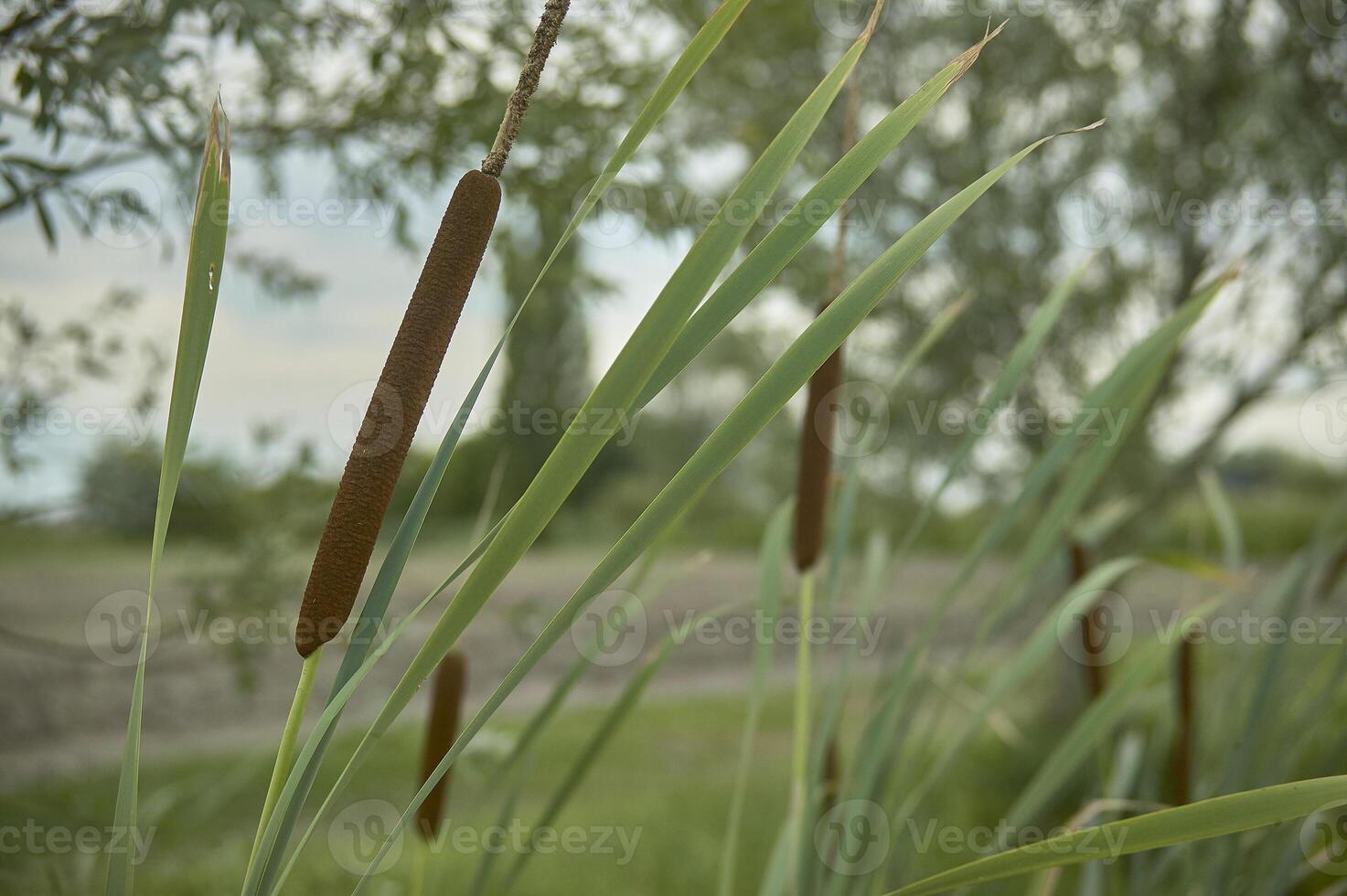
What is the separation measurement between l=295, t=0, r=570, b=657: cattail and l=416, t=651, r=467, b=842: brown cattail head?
14.9 inches

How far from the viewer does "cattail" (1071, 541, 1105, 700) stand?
1146 millimetres

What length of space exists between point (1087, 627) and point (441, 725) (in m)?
0.81

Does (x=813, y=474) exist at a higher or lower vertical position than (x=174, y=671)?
lower

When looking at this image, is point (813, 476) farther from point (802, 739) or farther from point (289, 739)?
point (289, 739)

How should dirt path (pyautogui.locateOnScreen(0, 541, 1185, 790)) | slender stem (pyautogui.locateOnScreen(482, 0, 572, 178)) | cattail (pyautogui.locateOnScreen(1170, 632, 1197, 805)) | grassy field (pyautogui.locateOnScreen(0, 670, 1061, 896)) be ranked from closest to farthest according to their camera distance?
slender stem (pyautogui.locateOnScreen(482, 0, 572, 178)) → cattail (pyautogui.locateOnScreen(1170, 632, 1197, 805)) → grassy field (pyautogui.locateOnScreen(0, 670, 1061, 896)) → dirt path (pyautogui.locateOnScreen(0, 541, 1185, 790))

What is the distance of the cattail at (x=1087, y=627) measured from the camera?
115cm

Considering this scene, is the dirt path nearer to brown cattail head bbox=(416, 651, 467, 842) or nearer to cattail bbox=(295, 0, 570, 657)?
brown cattail head bbox=(416, 651, 467, 842)

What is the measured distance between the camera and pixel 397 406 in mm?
447

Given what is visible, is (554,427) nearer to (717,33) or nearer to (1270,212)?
(717,33)

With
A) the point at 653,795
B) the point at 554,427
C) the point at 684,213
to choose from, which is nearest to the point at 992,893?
the point at 554,427

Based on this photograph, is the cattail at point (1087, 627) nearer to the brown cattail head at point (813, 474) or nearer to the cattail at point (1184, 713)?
the cattail at point (1184, 713)

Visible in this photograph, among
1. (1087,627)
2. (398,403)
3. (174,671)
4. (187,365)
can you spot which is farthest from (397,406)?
(174,671)

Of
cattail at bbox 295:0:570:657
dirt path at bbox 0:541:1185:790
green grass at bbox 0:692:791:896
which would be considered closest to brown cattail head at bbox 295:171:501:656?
cattail at bbox 295:0:570:657

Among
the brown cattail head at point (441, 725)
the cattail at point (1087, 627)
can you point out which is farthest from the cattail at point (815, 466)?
the cattail at point (1087, 627)
